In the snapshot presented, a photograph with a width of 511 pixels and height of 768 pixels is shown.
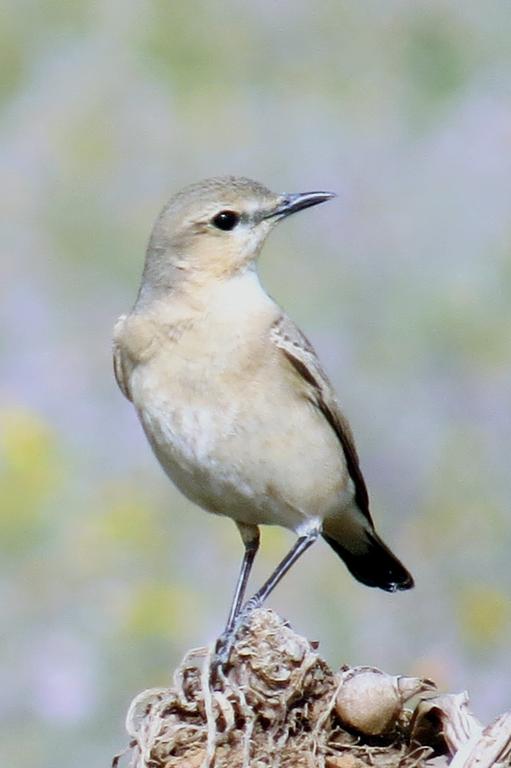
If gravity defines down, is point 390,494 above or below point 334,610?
above

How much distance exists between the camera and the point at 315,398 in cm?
453

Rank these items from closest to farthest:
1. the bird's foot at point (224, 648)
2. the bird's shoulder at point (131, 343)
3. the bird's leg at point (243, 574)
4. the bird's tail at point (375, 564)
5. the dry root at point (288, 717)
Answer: the dry root at point (288, 717) → the bird's foot at point (224, 648) → the bird's leg at point (243, 574) → the bird's shoulder at point (131, 343) → the bird's tail at point (375, 564)

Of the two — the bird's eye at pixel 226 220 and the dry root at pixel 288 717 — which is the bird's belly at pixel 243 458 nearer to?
the bird's eye at pixel 226 220

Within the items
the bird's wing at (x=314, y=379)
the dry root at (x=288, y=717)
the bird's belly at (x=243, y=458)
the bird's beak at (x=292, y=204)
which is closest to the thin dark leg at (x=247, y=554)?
the bird's belly at (x=243, y=458)

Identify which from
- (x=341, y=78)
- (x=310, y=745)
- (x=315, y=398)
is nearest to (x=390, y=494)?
(x=315, y=398)

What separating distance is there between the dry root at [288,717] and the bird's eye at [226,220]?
187cm

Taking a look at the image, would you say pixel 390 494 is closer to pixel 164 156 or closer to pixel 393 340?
pixel 393 340

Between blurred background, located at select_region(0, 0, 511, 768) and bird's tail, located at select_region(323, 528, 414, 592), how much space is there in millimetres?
881

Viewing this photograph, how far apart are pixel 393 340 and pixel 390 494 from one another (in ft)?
2.90

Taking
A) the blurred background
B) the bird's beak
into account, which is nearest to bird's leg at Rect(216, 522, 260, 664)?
the bird's beak

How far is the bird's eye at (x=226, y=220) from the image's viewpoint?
4.49m

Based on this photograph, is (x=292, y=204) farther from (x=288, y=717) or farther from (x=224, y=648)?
(x=288, y=717)

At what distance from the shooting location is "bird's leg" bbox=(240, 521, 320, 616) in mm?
4027

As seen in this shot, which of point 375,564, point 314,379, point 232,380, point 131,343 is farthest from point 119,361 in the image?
point 375,564
